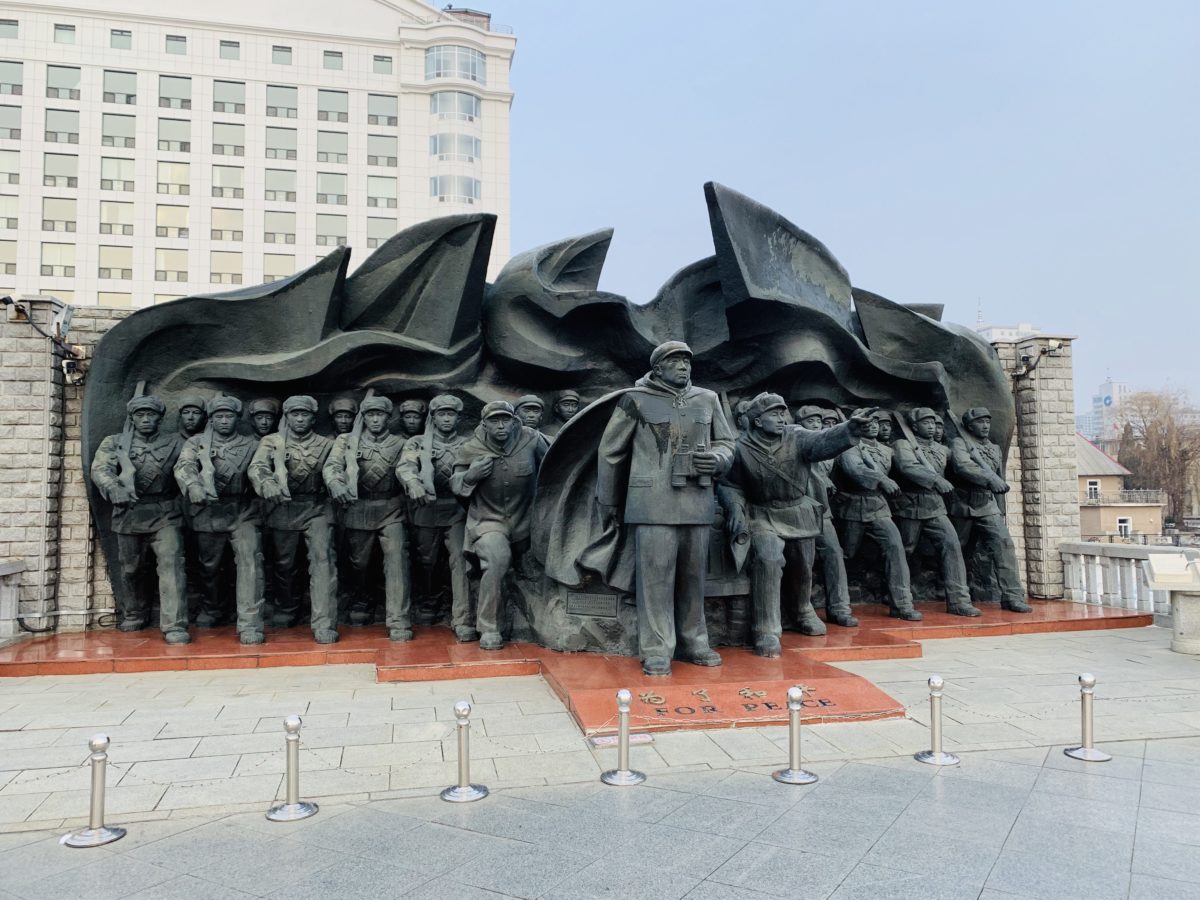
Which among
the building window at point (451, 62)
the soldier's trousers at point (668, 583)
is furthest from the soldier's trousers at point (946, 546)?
the building window at point (451, 62)

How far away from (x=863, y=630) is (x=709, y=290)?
4506 millimetres

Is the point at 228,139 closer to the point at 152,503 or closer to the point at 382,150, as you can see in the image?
the point at 382,150

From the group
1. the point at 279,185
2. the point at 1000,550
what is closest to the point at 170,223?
the point at 279,185

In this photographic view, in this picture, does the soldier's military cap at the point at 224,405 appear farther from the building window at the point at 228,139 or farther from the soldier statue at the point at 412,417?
the building window at the point at 228,139

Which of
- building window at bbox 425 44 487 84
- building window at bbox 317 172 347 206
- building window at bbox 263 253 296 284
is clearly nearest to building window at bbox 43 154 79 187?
building window at bbox 263 253 296 284

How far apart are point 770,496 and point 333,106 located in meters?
36.1

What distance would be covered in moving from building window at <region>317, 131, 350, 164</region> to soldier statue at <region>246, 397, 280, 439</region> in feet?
102

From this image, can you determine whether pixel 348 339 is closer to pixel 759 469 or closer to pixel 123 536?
pixel 123 536

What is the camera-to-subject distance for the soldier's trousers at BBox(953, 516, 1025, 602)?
10.3 metres

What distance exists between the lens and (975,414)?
1064cm

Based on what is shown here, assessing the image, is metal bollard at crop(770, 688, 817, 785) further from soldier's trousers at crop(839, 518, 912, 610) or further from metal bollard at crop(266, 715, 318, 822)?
soldier's trousers at crop(839, 518, 912, 610)

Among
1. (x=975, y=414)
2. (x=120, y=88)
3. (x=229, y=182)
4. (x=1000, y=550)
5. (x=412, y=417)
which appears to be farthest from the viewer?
(x=229, y=182)

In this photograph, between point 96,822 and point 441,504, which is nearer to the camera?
point 96,822

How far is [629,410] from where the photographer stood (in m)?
6.93
